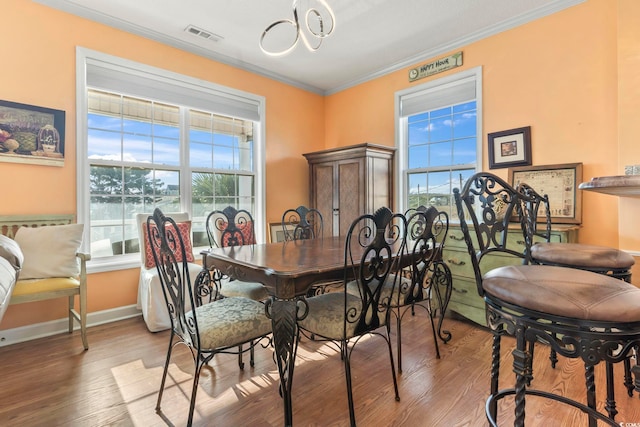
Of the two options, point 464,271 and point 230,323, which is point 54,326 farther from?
point 464,271

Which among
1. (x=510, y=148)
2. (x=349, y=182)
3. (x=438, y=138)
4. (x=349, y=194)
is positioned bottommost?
(x=349, y=194)

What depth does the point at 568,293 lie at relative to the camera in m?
0.93

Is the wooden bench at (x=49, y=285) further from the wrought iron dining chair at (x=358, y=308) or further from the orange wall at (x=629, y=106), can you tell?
the orange wall at (x=629, y=106)

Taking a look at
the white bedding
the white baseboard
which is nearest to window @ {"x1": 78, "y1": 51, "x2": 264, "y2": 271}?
the white baseboard

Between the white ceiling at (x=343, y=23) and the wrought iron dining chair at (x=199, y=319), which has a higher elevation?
the white ceiling at (x=343, y=23)

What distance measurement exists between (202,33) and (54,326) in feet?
10.1

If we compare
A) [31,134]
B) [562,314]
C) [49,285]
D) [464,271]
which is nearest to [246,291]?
[49,285]

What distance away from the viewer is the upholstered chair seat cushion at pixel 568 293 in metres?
0.86

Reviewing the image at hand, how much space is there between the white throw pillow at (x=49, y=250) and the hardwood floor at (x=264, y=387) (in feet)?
1.90

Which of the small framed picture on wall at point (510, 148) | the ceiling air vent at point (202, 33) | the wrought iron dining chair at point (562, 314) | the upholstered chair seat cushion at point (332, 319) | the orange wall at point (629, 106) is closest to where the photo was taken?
the wrought iron dining chair at point (562, 314)

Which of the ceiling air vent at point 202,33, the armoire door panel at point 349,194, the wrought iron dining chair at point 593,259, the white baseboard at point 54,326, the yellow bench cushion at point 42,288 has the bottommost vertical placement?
the white baseboard at point 54,326

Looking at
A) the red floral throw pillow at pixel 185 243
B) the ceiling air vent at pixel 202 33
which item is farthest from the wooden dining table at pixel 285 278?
the ceiling air vent at pixel 202 33

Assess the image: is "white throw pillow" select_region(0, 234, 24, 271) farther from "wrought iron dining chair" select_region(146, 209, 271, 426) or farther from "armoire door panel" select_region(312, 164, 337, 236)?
"armoire door panel" select_region(312, 164, 337, 236)

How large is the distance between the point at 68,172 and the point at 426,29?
145 inches
